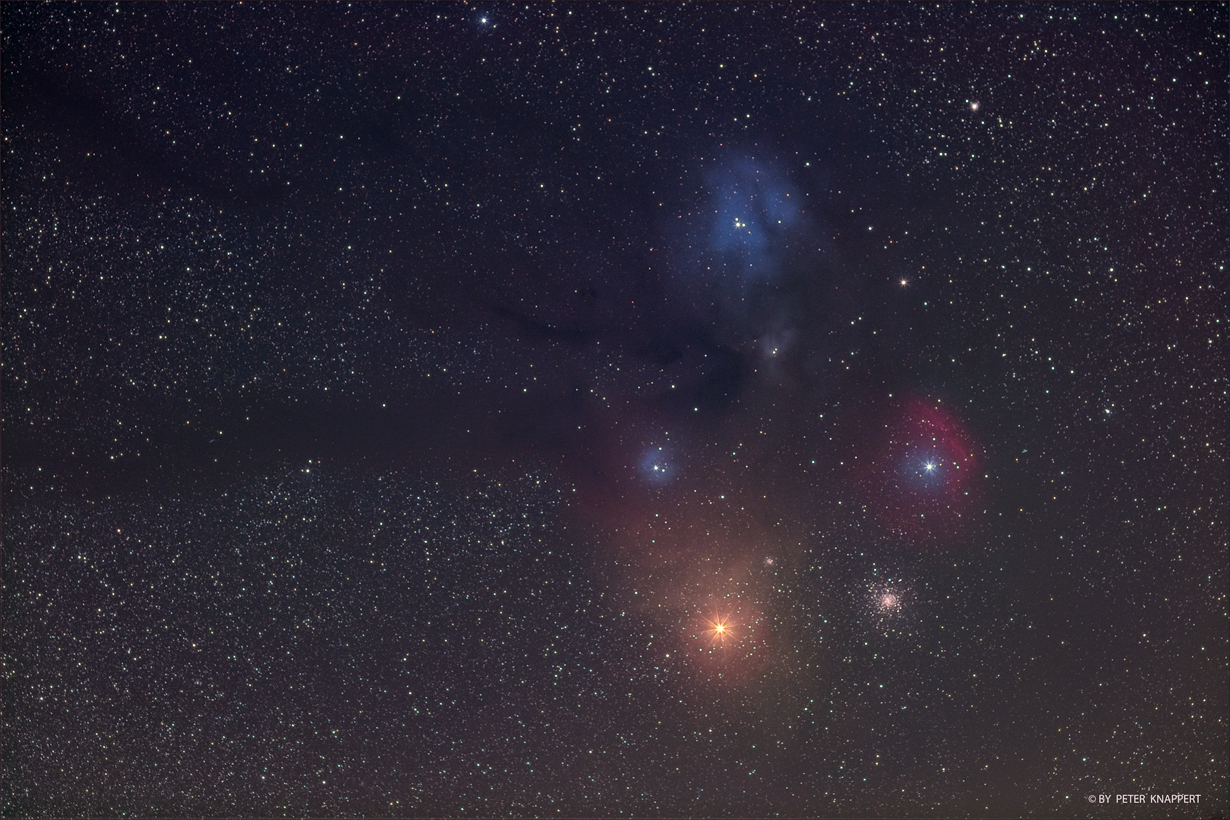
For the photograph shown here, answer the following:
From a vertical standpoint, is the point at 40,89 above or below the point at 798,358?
above

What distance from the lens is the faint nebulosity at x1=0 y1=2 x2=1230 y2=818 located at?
1020 millimetres

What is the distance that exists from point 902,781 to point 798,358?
0.82m

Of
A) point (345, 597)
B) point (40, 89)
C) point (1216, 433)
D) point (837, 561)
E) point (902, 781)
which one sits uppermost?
point (40, 89)

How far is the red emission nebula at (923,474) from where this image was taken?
3.32 ft

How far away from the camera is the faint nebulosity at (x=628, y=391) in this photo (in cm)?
102

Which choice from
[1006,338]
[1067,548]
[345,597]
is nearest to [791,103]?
[1006,338]

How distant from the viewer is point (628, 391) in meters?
1.02

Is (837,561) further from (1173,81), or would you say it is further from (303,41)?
(303,41)

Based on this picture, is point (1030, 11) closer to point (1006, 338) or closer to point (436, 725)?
point (1006, 338)

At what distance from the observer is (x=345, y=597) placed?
41.1 inches

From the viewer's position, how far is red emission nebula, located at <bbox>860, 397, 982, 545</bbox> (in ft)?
3.32

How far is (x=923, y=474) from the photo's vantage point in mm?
1019

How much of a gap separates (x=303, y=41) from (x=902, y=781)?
68.7 inches

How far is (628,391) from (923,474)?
548mm
